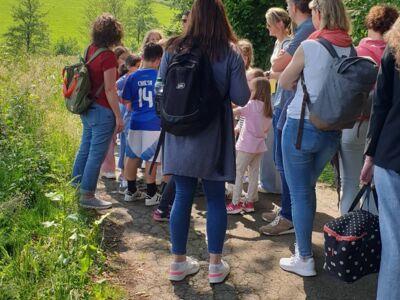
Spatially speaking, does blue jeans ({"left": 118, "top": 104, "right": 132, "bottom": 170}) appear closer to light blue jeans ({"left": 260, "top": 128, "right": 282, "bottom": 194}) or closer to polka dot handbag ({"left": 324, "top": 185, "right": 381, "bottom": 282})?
light blue jeans ({"left": 260, "top": 128, "right": 282, "bottom": 194})

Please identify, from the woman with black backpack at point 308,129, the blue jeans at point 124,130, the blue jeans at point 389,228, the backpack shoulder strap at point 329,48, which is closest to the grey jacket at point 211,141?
the woman with black backpack at point 308,129

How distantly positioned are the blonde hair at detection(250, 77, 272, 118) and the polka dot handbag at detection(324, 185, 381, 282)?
91.3 inches

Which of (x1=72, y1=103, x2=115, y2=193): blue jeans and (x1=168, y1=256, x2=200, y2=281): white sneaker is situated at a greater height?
(x1=72, y1=103, x2=115, y2=193): blue jeans

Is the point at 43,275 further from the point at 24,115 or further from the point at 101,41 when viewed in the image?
the point at 24,115

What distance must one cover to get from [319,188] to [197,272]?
2849mm

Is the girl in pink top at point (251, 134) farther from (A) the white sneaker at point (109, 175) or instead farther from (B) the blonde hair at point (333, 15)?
(A) the white sneaker at point (109, 175)

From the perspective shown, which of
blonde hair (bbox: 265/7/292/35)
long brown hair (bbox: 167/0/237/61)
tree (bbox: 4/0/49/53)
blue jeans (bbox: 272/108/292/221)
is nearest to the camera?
long brown hair (bbox: 167/0/237/61)

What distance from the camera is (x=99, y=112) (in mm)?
4758

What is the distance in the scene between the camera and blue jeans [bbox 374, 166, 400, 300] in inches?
94.4

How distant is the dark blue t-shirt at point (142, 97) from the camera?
5.11m

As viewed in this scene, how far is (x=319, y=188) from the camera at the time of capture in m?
6.04

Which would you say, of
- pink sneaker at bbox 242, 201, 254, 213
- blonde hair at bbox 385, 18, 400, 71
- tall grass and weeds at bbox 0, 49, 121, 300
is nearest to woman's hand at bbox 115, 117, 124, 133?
tall grass and weeds at bbox 0, 49, 121, 300

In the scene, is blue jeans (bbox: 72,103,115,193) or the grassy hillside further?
the grassy hillside

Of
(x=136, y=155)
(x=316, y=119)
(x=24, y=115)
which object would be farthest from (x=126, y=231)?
(x=24, y=115)
